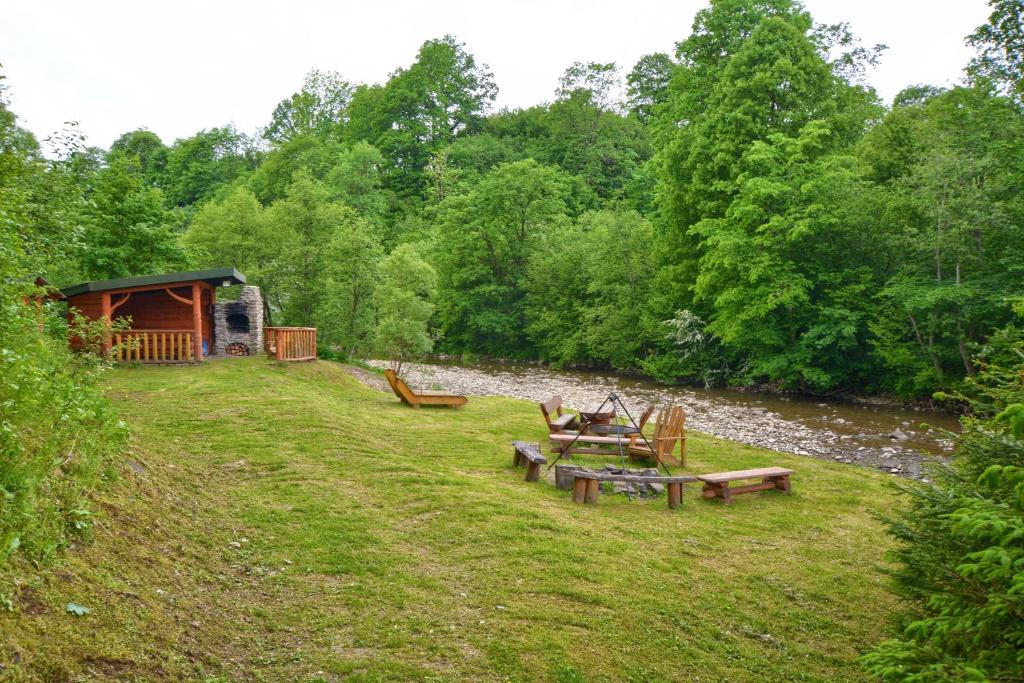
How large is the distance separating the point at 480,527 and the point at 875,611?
4135 mm

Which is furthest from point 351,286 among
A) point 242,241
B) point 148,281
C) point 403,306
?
point 148,281

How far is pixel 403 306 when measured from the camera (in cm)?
2475

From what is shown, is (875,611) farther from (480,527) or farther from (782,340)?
(782,340)

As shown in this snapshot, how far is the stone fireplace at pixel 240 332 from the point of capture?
2348cm

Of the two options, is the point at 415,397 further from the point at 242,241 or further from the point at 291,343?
the point at 242,241

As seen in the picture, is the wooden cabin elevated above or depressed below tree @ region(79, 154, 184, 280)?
below

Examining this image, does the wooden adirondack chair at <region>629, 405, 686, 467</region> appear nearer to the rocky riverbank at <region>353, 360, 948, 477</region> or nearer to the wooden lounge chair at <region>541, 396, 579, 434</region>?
the wooden lounge chair at <region>541, 396, 579, 434</region>

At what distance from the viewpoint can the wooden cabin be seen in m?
18.9

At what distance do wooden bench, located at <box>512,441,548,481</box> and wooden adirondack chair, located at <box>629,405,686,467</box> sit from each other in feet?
7.63

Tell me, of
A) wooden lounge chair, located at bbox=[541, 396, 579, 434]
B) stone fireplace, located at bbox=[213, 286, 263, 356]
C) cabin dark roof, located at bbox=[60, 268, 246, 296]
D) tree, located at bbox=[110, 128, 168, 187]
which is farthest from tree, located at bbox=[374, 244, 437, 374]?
tree, located at bbox=[110, 128, 168, 187]

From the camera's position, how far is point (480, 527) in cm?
769

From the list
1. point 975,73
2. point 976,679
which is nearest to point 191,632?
point 976,679

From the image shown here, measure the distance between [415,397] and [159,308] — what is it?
10475 mm

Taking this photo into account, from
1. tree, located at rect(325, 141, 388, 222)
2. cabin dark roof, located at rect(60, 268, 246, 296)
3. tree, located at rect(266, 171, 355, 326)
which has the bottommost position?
cabin dark roof, located at rect(60, 268, 246, 296)
